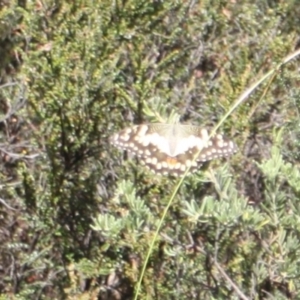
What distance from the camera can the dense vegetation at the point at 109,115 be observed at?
4020 mm

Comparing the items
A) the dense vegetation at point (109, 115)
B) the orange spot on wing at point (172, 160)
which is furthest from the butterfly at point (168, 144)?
the dense vegetation at point (109, 115)

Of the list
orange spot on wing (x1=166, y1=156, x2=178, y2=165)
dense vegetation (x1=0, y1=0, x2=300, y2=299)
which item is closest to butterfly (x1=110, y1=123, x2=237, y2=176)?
orange spot on wing (x1=166, y1=156, x2=178, y2=165)

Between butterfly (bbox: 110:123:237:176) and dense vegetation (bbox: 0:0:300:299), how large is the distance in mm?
220

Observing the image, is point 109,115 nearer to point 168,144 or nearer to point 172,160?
point 168,144

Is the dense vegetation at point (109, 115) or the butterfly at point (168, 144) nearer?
Answer: the butterfly at point (168, 144)

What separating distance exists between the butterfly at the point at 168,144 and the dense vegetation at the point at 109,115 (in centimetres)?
22

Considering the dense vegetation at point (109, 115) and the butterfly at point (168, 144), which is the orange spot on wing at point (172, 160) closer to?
the butterfly at point (168, 144)

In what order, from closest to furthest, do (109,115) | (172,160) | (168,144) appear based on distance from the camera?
1. (172,160)
2. (168,144)
3. (109,115)

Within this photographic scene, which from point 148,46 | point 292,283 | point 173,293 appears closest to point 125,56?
point 148,46

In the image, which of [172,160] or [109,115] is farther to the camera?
[109,115]

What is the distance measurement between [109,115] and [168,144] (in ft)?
2.54

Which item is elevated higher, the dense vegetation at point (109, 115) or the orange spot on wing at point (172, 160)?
the dense vegetation at point (109, 115)

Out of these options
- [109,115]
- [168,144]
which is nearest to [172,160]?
[168,144]

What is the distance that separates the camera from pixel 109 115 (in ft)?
13.9
